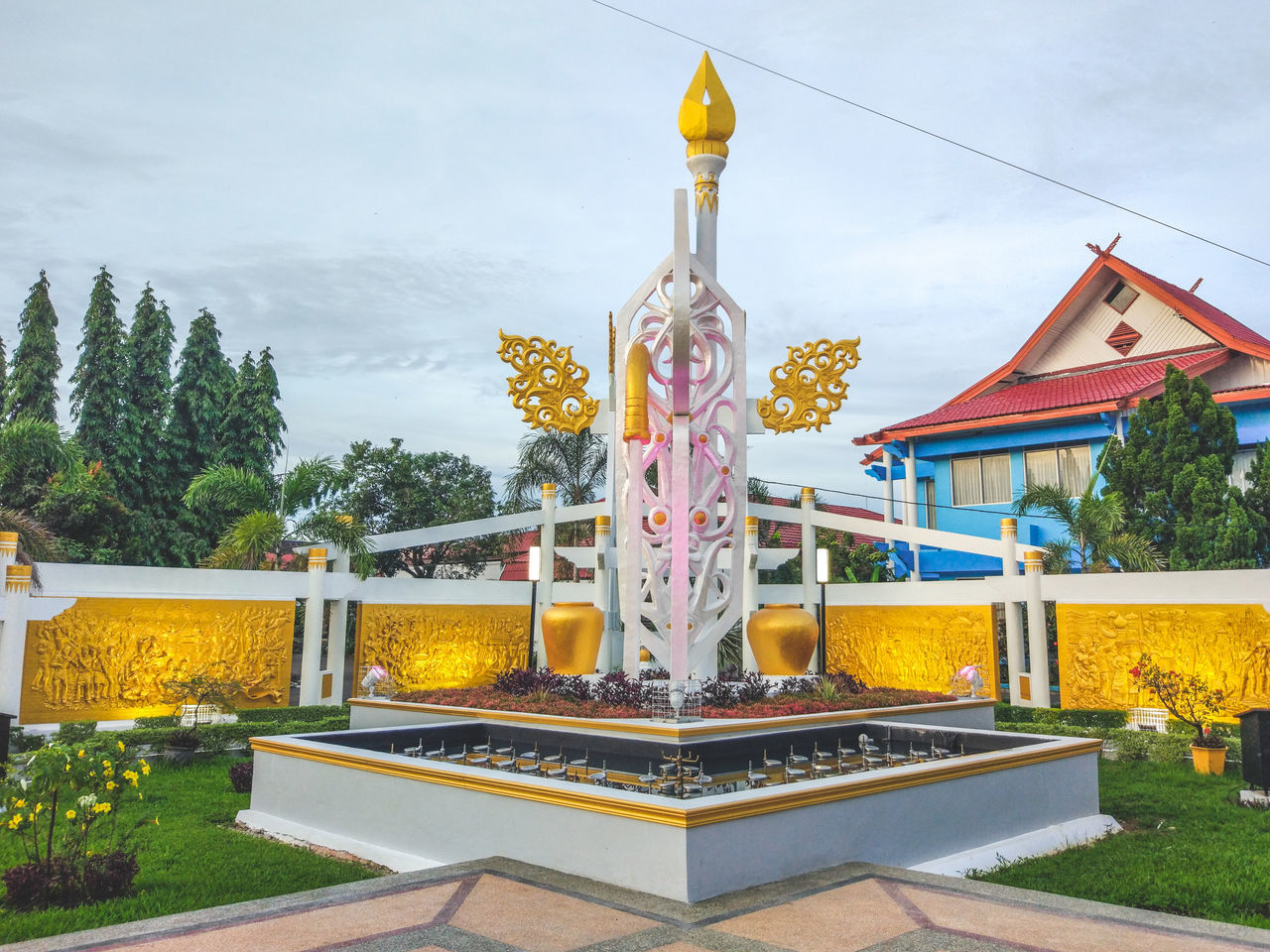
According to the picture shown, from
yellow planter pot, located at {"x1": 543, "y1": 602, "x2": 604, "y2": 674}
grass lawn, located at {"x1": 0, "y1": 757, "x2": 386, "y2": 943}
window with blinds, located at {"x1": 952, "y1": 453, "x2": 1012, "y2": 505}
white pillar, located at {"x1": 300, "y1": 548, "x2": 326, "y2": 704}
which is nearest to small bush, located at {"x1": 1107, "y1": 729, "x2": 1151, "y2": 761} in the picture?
yellow planter pot, located at {"x1": 543, "y1": 602, "x2": 604, "y2": 674}

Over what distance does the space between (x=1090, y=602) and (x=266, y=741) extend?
33.7 ft

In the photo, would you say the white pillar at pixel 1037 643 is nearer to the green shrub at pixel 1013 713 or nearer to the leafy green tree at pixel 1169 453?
the green shrub at pixel 1013 713

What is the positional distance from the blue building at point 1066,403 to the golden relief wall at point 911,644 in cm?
381

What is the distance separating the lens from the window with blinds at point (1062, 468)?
57.6ft

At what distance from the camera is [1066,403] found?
680 inches

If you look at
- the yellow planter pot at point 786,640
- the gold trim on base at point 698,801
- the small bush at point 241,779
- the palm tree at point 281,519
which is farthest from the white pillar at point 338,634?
the gold trim on base at point 698,801

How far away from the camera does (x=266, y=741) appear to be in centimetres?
808

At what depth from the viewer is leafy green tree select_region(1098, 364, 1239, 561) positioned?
13.7 meters

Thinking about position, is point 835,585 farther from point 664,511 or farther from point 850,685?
point 664,511

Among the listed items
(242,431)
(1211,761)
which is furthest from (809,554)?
(242,431)

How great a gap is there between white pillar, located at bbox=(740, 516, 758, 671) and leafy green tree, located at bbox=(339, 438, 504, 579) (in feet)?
28.5

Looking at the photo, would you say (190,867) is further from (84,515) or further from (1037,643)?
(84,515)

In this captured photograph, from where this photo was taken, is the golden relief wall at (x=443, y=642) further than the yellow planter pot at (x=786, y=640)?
Yes

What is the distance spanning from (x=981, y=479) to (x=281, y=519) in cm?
1294
